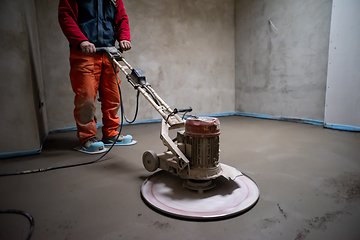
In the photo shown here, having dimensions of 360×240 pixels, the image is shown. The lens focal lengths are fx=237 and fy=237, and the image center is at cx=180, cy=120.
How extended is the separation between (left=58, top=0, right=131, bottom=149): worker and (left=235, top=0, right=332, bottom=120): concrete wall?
248 centimetres

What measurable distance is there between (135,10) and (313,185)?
3.19 meters

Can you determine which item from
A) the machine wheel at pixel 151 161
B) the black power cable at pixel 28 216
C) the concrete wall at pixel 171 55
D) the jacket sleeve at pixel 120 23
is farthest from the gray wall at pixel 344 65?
the black power cable at pixel 28 216

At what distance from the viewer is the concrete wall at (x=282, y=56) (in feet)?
10.4

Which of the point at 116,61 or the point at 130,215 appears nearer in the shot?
the point at 130,215

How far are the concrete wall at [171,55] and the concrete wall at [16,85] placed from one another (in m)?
1.03

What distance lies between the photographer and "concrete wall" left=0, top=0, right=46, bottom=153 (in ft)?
6.20

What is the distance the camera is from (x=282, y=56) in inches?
142

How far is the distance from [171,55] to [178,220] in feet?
10.3

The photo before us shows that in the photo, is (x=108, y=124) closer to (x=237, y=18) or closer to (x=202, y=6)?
(x=202, y=6)

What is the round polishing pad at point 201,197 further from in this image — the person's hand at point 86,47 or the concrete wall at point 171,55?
the concrete wall at point 171,55

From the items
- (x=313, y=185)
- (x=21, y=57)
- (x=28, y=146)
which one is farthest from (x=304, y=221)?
(x=21, y=57)

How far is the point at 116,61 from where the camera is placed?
1.90 metres

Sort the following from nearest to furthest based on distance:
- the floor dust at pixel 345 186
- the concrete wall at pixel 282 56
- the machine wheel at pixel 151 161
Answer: the floor dust at pixel 345 186
the machine wheel at pixel 151 161
the concrete wall at pixel 282 56

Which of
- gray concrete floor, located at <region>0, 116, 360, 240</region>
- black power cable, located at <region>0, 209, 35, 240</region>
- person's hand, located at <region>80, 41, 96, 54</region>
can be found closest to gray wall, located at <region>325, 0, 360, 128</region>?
gray concrete floor, located at <region>0, 116, 360, 240</region>
